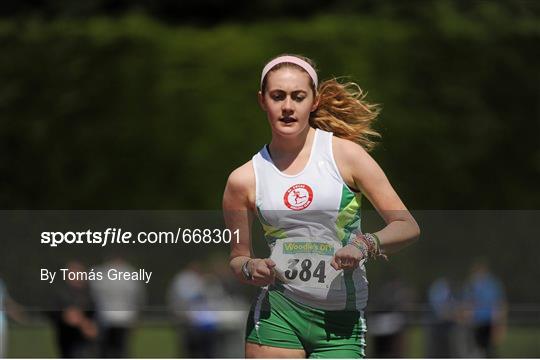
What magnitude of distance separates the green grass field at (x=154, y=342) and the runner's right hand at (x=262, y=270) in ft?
16.2

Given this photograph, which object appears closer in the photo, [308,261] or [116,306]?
[308,261]

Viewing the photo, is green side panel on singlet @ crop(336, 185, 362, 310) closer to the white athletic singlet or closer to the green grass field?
the white athletic singlet

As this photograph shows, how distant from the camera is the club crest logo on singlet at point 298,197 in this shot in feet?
20.0

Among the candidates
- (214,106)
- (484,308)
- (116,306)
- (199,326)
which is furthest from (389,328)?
(116,306)

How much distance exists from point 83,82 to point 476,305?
9.58 meters

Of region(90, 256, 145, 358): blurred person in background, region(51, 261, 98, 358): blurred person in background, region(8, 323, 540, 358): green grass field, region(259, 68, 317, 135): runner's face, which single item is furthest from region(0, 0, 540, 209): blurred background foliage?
region(259, 68, 317, 135): runner's face

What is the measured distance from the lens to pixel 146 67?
22781 mm

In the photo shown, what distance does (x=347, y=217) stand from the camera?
616 cm

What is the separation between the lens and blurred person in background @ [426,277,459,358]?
42.4ft

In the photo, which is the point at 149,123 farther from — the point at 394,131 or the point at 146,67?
the point at 394,131

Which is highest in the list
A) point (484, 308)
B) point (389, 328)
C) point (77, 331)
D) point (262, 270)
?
point (389, 328)

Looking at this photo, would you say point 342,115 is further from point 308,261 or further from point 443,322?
point 443,322

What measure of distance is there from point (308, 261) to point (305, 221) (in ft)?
0.52

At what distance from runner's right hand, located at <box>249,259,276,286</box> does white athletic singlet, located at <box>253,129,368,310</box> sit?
144 millimetres
